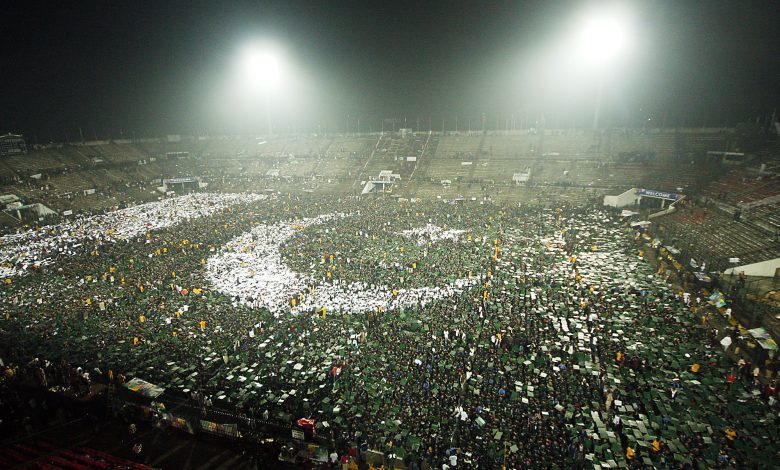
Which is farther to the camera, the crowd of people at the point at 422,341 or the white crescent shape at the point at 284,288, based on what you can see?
the white crescent shape at the point at 284,288

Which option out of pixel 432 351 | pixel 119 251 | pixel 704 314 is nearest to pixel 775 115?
pixel 704 314

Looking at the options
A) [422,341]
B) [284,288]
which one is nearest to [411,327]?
[422,341]

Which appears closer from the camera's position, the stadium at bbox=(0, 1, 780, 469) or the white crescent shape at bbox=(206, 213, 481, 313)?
the stadium at bbox=(0, 1, 780, 469)

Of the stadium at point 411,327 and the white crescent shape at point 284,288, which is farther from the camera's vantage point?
the white crescent shape at point 284,288

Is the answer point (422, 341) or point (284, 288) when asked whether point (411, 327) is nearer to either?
point (422, 341)

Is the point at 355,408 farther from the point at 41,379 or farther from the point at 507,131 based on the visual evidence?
the point at 507,131
